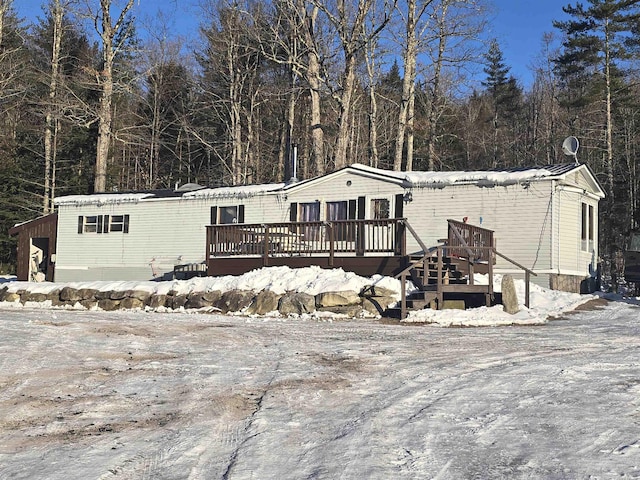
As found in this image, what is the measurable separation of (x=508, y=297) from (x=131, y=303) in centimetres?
973

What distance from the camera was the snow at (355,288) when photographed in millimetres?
12797

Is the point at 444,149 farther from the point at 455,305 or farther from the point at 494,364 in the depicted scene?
the point at 494,364

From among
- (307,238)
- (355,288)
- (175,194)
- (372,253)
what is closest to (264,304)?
(355,288)

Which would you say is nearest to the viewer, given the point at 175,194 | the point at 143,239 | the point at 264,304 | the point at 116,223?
the point at 264,304

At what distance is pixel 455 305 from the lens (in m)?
14.4

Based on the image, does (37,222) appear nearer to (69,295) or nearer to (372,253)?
(69,295)

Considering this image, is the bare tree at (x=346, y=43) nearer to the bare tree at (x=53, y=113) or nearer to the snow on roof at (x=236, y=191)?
the snow on roof at (x=236, y=191)

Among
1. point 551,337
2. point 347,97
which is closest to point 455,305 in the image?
point 551,337

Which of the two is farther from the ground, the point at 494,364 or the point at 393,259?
the point at 393,259

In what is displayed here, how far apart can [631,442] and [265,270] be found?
12.9 metres

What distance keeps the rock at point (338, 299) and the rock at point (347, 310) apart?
0.23ft

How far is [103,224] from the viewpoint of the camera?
24.5m

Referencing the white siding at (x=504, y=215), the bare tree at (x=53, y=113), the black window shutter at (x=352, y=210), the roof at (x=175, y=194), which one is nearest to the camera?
the white siding at (x=504, y=215)

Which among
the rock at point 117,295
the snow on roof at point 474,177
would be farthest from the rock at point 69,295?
the snow on roof at point 474,177
